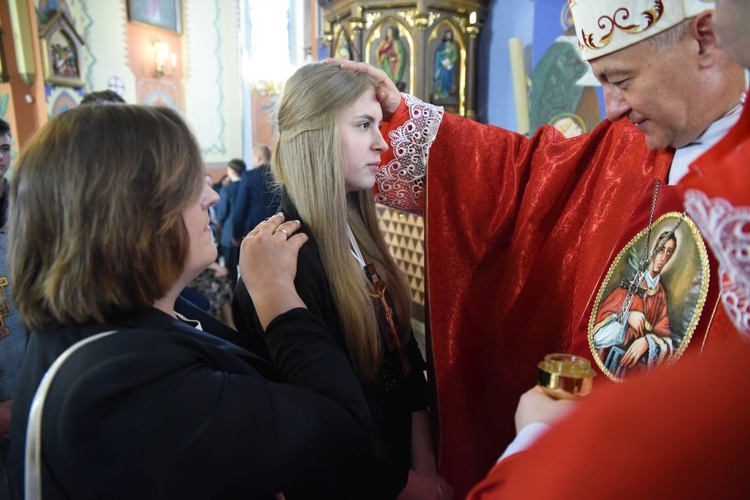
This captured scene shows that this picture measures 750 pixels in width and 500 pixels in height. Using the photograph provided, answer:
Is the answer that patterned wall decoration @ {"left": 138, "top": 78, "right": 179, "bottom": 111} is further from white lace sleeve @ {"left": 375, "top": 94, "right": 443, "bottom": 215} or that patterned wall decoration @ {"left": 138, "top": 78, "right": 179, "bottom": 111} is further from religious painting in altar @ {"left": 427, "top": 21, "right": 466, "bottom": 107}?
white lace sleeve @ {"left": 375, "top": 94, "right": 443, "bottom": 215}

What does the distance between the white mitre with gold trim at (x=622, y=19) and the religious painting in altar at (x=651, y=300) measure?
0.45 meters

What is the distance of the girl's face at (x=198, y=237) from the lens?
3.08ft

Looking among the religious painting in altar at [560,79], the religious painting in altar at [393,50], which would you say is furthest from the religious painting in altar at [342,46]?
the religious painting in altar at [560,79]

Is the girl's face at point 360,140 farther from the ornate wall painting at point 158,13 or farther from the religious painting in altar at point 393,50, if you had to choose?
the ornate wall painting at point 158,13

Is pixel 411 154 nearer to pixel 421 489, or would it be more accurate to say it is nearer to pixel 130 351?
pixel 421 489

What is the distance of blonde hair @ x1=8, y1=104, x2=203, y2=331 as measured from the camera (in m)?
0.81

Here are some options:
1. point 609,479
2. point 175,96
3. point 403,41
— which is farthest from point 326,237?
point 175,96

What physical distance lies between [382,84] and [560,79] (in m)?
2.71

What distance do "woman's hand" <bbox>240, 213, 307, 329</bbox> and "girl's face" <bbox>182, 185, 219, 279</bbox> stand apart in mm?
163

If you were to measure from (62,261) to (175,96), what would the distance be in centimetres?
932

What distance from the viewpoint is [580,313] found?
1593mm

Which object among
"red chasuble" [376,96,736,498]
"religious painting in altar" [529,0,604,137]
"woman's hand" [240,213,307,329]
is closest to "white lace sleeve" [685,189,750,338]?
"woman's hand" [240,213,307,329]

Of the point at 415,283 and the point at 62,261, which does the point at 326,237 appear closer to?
the point at 62,261

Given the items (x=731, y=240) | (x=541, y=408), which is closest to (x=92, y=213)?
(x=541, y=408)
